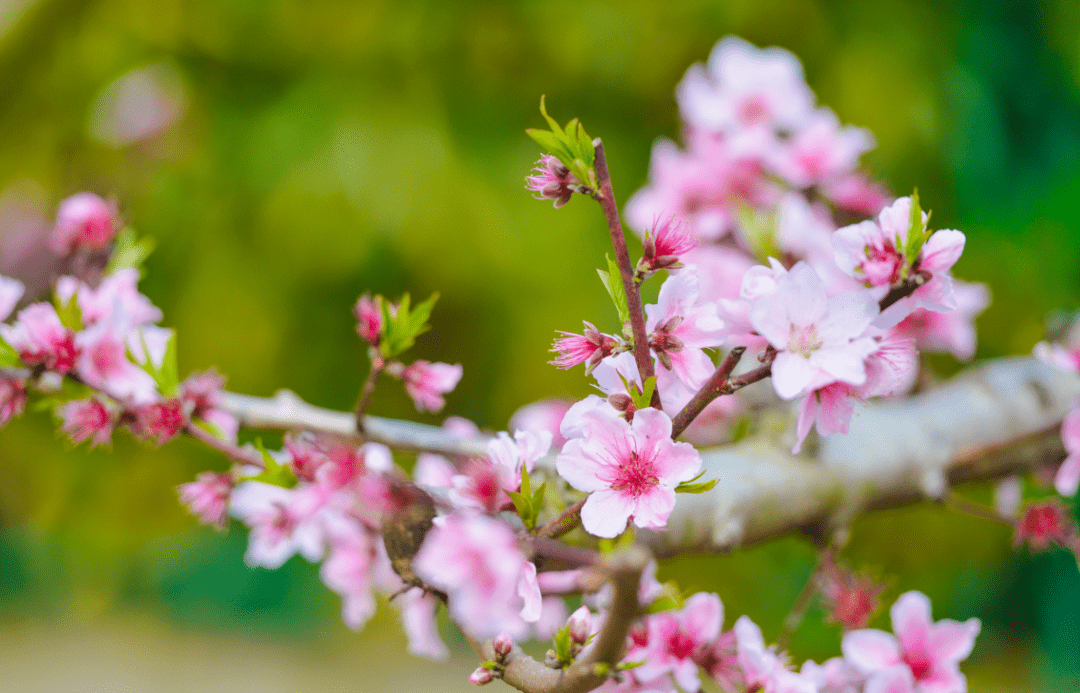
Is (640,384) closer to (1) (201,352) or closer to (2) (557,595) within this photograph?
(2) (557,595)

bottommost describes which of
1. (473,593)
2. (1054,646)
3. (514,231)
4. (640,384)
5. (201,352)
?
(473,593)

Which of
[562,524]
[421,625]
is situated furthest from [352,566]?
[562,524]

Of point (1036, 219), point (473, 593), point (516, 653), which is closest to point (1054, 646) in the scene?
point (1036, 219)

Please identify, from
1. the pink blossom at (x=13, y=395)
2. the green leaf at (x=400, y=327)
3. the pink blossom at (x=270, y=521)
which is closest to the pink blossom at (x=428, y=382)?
the green leaf at (x=400, y=327)

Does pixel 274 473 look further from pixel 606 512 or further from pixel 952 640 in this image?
pixel 952 640

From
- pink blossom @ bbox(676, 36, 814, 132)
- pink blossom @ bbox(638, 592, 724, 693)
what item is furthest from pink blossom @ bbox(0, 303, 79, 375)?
pink blossom @ bbox(676, 36, 814, 132)

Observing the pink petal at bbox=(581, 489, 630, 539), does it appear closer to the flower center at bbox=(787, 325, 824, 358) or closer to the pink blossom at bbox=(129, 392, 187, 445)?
the flower center at bbox=(787, 325, 824, 358)

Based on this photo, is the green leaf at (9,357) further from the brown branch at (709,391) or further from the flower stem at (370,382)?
the brown branch at (709,391)
